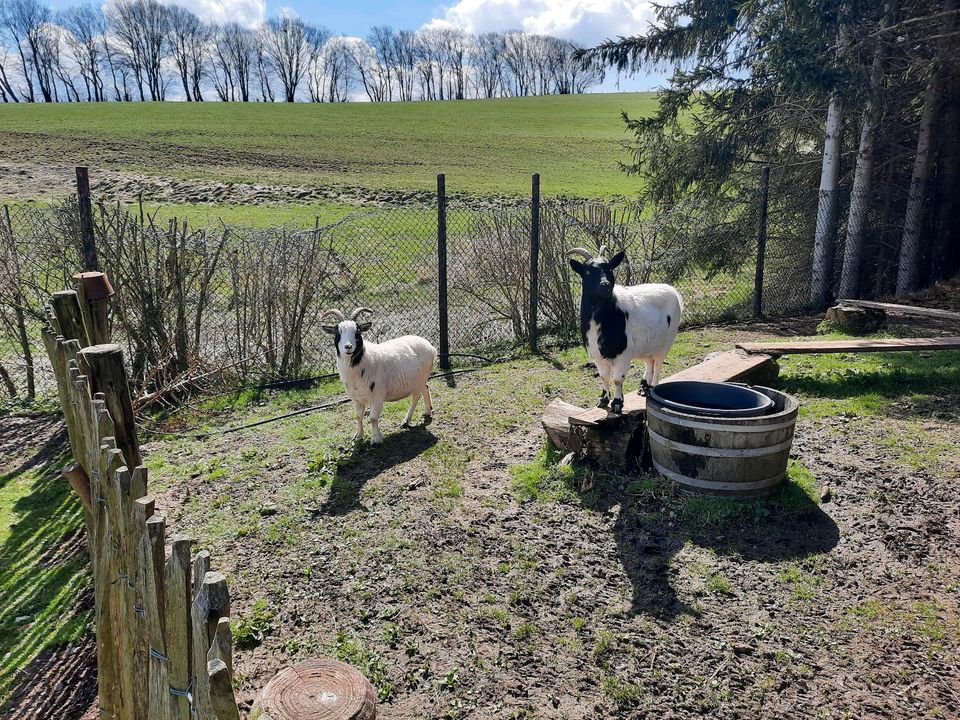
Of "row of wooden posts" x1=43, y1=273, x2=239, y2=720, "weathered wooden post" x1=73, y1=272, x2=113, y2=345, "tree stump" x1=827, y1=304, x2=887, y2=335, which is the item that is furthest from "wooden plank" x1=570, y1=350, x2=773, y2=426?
"weathered wooden post" x1=73, y1=272, x2=113, y2=345

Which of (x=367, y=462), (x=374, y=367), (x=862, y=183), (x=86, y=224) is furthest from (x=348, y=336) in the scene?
(x=862, y=183)

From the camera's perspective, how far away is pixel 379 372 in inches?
261

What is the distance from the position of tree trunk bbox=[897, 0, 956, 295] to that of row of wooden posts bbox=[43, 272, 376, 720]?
42.7 feet

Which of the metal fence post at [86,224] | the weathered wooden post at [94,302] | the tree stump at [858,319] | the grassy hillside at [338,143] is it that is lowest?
the tree stump at [858,319]

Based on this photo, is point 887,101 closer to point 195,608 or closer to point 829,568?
point 829,568

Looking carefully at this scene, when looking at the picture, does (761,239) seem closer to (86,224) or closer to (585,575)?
(585,575)

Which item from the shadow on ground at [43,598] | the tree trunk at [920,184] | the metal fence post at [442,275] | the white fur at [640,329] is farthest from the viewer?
the tree trunk at [920,184]

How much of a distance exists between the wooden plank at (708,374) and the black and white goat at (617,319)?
0.49 ft

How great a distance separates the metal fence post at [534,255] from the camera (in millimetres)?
9555

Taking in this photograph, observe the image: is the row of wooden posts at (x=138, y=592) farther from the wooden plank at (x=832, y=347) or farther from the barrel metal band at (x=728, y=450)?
the wooden plank at (x=832, y=347)

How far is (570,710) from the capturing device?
3.43 m

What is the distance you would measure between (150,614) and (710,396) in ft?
15.3

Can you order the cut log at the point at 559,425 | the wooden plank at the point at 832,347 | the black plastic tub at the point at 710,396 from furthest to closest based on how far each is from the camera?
the wooden plank at the point at 832,347
the cut log at the point at 559,425
the black plastic tub at the point at 710,396

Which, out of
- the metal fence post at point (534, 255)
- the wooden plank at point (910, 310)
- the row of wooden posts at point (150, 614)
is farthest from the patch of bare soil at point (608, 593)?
the wooden plank at point (910, 310)
